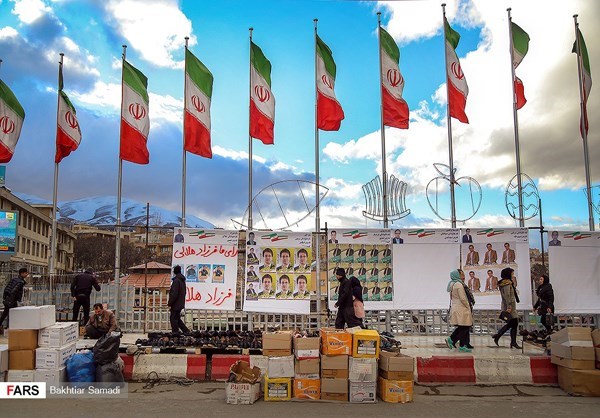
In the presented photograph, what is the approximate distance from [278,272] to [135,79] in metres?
7.62

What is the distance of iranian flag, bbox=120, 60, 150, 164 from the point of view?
15641 millimetres

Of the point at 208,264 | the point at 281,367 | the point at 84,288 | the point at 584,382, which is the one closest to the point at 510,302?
the point at 584,382

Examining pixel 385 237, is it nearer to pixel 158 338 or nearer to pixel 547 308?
pixel 547 308

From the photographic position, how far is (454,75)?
16.2m

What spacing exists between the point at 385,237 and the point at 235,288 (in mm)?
4487

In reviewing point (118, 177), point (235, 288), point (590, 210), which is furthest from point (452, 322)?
point (118, 177)

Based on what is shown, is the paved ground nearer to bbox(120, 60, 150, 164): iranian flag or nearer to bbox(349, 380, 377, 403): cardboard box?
bbox(349, 380, 377, 403): cardboard box

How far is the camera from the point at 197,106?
15867 mm

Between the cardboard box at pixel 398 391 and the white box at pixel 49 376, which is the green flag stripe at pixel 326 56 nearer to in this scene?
the cardboard box at pixel 398 391

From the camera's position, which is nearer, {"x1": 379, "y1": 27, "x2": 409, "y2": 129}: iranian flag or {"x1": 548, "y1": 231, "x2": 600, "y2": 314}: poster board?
{"x1": 548, "y1": 231, "x2": 600, "y2": 314}: poster board

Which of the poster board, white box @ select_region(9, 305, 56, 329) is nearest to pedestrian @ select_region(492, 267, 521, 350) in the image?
the poster board

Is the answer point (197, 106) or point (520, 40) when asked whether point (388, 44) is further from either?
point (197, 106)

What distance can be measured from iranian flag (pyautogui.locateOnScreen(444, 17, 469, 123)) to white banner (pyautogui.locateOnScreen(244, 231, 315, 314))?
632 cm

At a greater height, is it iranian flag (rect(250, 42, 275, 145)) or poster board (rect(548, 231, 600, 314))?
iranian flag (rect(250, 42, 275, 145))
